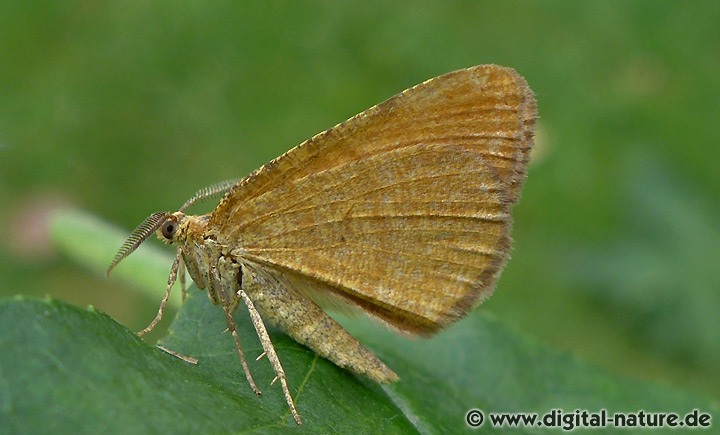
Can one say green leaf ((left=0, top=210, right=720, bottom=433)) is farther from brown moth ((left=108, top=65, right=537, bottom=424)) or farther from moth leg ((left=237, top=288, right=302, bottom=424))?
brown moth ((left=108, top=65, right=537, bottom=424))

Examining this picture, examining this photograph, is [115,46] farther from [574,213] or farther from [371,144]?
[371,144]

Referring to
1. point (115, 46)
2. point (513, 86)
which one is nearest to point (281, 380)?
point (513, 86)

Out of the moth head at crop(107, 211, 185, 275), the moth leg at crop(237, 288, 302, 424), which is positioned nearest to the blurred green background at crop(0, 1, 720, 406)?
the moth head at crop(107, 211, 185, 275)

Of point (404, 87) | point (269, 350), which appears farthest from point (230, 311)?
point (404, 87)

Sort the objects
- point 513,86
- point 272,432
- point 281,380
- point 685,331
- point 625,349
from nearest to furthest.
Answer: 1. point 272,432
2. point 281,380
3. point 513,86
4. point 685,331
5. point 625,349

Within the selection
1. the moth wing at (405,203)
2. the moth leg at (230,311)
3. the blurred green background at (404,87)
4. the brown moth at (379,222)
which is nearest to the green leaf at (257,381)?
the moth leg at (230,311)

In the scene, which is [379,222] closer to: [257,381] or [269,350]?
[269,350]
